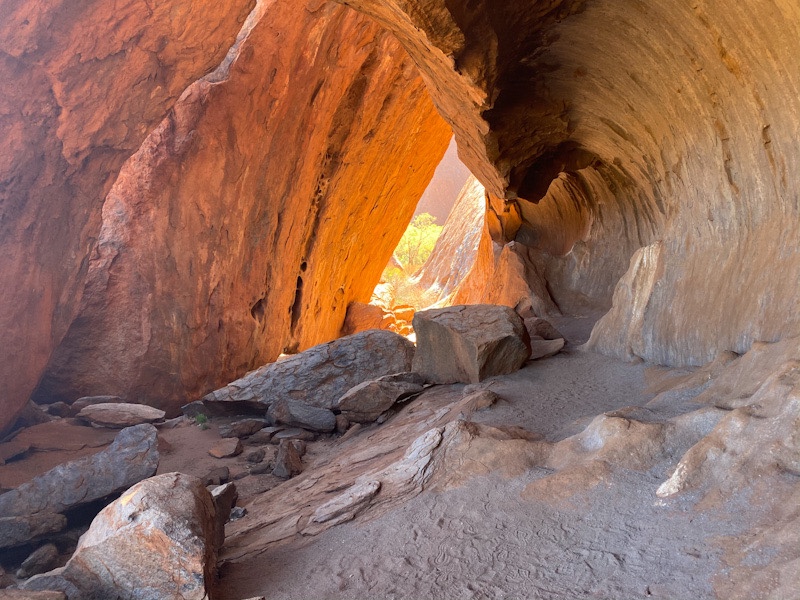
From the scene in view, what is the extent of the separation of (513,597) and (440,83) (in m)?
5.53

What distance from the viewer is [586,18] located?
5.79m

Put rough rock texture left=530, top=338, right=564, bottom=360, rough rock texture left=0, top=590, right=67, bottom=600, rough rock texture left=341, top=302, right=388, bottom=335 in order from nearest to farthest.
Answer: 1. rough rock texture left=0, top=590, right=67, bottom=600
2. rough rock texture left=530, top=338, right=564, bottom=360
3. rough rock texture left=341, top=302, right=388, bottom=335

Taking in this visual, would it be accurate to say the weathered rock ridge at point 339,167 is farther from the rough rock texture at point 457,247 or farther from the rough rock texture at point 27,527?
the rough rock texture at point 457,247

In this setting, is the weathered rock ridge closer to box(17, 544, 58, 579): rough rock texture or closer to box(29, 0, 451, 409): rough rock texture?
box(29, 0, 451, 409): rough rock texture

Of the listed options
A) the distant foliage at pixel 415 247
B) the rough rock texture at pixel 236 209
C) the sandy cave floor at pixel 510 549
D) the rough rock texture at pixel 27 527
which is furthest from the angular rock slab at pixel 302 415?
the distant foliage at pixel 415 247

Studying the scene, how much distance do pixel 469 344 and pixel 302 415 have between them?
2.58 m

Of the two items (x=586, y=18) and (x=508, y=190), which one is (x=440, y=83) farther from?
(x=508, y=190)

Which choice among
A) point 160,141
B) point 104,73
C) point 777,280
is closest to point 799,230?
point 777,280

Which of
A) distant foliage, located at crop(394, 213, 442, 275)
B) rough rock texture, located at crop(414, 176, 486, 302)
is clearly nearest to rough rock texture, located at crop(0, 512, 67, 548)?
rough rock texture, located at crop(414, 176, 486, 302)

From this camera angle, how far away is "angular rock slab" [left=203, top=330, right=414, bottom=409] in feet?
29.9

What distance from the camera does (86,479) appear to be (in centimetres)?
603

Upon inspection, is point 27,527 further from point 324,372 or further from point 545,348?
point 545,348

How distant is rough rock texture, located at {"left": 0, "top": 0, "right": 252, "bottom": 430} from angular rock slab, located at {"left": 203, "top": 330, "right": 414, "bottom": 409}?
2.55 m

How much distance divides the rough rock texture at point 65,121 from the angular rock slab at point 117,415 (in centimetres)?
99
